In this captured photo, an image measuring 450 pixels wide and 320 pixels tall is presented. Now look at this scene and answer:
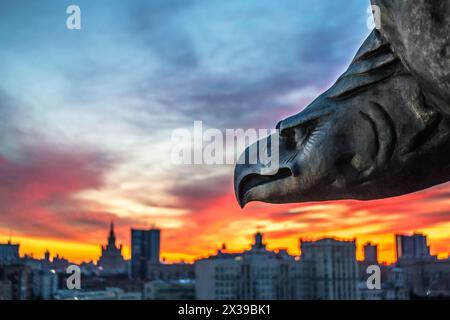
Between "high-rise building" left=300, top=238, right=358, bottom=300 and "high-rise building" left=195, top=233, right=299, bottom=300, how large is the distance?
6.50ft

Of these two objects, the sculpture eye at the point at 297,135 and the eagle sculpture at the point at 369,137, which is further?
the sculpture eye at the point at 297,135

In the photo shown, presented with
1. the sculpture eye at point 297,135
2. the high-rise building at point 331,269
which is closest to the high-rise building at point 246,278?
the high-rise building at point 331,269

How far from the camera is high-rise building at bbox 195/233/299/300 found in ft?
188

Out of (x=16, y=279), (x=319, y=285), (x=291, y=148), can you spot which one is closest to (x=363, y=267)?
(x=319, y=285)

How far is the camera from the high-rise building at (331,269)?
62.2m

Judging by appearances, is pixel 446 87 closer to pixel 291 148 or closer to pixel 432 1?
pixel 432 1

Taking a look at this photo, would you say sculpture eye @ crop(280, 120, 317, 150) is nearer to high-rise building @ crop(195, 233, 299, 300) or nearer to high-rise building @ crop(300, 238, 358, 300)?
high-rise building @ crop(195, 233, 299, 300)

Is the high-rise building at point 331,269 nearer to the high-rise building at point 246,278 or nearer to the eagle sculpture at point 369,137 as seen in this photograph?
the high-rise building at point 246,278

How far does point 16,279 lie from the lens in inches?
1842

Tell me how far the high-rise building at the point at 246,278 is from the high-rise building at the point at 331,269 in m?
1.98

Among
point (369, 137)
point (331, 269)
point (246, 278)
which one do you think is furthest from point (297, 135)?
point (331, 269)

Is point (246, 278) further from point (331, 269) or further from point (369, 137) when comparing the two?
point (369, 137)

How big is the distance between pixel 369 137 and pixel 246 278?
188 ft
